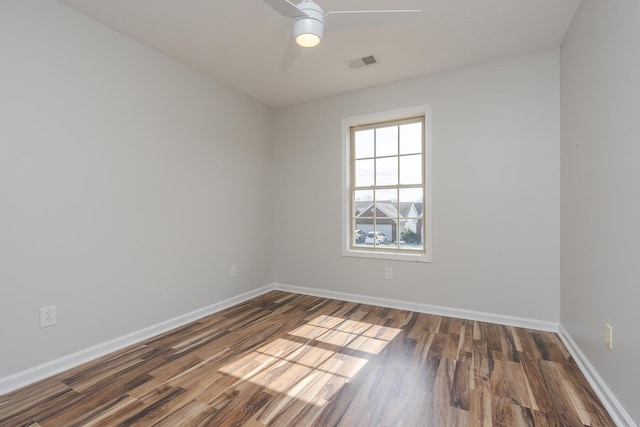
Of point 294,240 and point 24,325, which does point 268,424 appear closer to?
point 24,325

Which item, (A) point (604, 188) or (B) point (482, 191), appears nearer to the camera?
(A) point (604, 188)

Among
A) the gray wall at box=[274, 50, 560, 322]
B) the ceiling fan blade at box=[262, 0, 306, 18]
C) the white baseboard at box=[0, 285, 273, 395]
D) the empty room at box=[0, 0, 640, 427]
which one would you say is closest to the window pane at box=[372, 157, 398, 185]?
the empty room at box=[0, 0, 640, 427]

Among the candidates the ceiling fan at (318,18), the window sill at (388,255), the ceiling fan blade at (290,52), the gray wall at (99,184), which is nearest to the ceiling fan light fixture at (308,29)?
the ceiling fan at (318,18)

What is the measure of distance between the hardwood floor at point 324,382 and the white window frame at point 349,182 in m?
0.84

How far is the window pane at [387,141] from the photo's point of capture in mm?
3676

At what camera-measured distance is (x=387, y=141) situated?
12.2 ft

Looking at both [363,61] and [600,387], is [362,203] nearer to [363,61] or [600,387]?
[363,61]

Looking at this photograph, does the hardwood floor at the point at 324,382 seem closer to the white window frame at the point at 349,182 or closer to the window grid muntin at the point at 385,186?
the white window frame at the point at 349,182

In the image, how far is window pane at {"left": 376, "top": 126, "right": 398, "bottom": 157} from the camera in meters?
3.68

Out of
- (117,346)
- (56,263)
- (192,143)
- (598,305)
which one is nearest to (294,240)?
(192,143)

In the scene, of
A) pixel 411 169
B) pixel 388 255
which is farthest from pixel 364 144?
pixel 388 255

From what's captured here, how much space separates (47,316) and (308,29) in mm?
2583

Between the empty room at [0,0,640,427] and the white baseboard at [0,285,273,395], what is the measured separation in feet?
0.05

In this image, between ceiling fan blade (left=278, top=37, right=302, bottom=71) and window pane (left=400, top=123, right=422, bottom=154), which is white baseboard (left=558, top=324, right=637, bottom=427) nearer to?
window pane (left=400, top=123, right=422, bottom=154)
